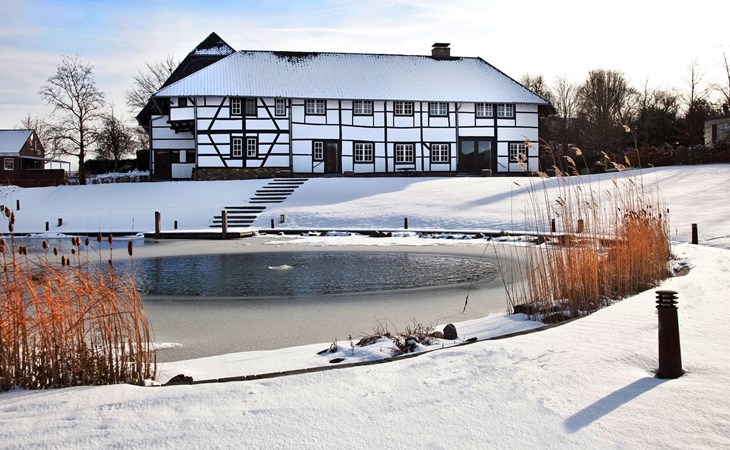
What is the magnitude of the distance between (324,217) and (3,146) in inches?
1972

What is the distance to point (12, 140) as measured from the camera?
6494 centimetres

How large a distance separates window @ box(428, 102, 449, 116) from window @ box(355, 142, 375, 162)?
4.17 m

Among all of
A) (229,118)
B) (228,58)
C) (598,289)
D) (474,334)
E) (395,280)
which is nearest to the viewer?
(474,334)

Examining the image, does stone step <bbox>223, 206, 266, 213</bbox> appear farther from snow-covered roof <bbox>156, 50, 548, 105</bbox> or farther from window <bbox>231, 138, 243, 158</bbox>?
snow-covered roof <bbox>156, 50, 548, 105</bbox>

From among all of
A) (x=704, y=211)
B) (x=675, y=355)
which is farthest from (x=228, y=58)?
(x=675, y=355)

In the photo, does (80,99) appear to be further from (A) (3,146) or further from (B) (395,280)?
(B) (395,280)

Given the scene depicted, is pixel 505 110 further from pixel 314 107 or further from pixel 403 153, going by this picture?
pixel 314 107

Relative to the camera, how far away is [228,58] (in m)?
40.9

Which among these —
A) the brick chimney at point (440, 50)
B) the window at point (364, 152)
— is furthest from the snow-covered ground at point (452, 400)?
the brick chimney at point (440, 50)

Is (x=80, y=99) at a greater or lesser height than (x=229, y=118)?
greater

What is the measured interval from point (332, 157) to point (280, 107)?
161 inches

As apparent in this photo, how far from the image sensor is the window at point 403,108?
131 ft

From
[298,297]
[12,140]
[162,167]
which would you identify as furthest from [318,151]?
[12,140]

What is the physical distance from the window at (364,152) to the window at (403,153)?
4.80ft
